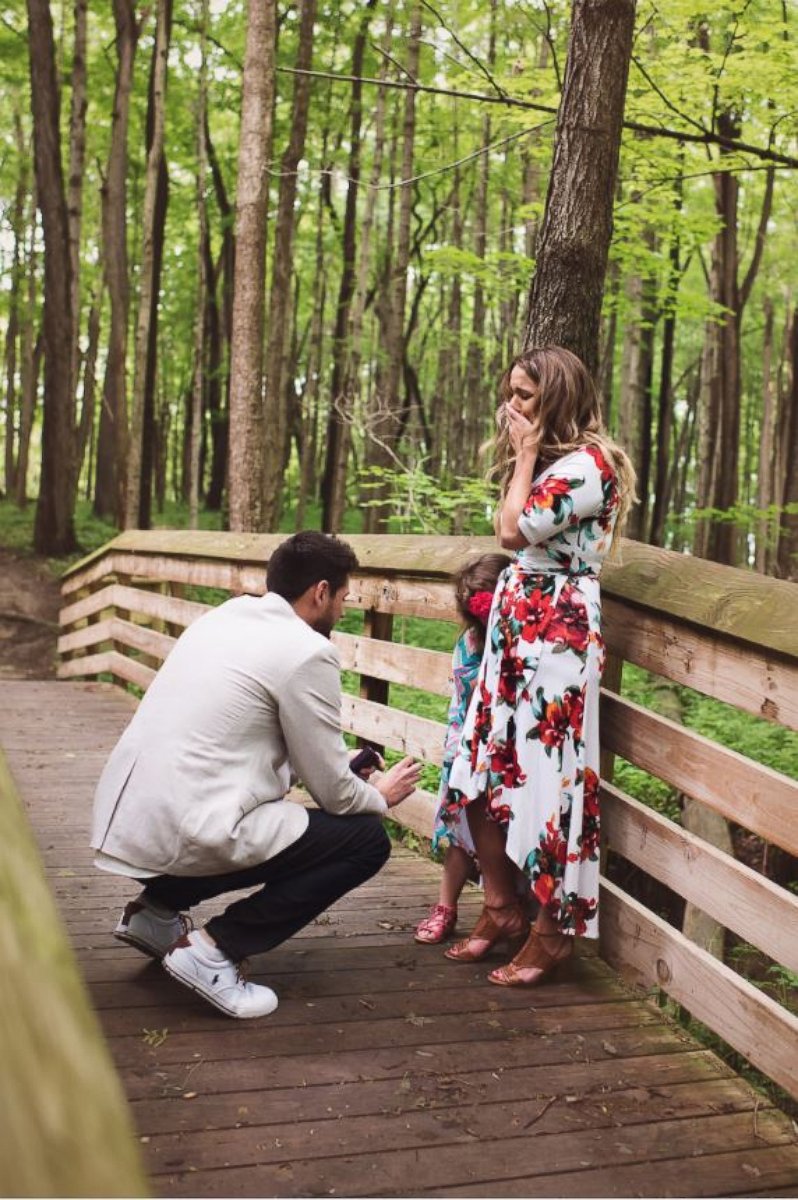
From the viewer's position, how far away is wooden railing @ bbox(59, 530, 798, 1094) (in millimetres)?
2852

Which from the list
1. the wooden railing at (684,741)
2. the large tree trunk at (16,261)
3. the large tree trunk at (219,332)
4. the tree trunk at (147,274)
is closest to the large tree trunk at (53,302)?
the tree trunk at (147,274)

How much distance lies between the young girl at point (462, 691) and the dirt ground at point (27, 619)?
1068 centimetres

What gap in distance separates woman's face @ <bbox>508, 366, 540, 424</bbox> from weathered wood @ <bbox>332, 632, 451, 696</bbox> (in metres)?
1.18

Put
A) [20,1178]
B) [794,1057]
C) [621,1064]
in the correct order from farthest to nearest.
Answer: [621,1064] → [794,1057] → [20,1178]

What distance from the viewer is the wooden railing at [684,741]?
2.85 m

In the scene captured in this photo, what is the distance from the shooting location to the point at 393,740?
511cm

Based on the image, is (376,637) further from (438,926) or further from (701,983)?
(701,983)

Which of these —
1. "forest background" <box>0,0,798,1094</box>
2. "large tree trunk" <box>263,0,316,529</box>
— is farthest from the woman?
"large tree trunk" <box>263,0,316,529</box>

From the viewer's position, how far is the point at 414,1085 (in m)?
2.94

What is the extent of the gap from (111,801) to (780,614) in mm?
1908

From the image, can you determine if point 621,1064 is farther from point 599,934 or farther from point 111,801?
point 111,801

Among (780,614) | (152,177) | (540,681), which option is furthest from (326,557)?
(152,177)

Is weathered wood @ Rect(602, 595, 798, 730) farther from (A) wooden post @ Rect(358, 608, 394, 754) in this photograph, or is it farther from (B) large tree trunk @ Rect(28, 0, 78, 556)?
(B) large tree trunk @ Rect(28, 0, 78, 556)

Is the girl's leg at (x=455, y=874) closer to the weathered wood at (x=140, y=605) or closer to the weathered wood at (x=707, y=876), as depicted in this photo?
the weathered wood at (x=707, y=876)
